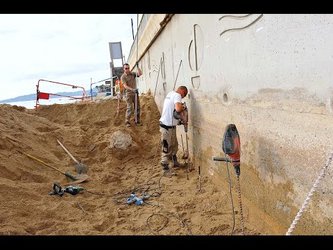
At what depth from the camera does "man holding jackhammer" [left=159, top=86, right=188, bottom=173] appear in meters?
6.05

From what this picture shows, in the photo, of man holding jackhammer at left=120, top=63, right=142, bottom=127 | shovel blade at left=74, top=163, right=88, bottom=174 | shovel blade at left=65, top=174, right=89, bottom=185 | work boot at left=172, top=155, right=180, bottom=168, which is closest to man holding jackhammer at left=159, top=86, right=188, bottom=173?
work boot at left=172, top=155, right=180, bottom=168

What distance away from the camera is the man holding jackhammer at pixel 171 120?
19.8 ft

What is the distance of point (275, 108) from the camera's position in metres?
3.05

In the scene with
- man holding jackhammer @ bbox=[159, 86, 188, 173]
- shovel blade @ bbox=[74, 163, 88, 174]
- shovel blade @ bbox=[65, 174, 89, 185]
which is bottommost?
shovel blade @ bbox=[65, 174, 89, 185]

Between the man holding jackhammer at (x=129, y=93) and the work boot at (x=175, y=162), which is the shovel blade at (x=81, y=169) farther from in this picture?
the man holding jackhammer at (x=129, y=93)

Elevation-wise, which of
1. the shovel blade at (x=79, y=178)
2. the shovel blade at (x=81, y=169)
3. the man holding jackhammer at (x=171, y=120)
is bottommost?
the shovel blade at (x=79, y=178)

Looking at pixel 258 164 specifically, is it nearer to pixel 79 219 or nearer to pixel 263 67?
pixel 263 67

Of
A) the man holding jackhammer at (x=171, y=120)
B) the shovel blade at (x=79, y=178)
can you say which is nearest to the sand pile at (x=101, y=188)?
the shovel blade at (x=79, y=178)

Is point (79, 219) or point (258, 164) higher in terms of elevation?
point (258, 164)

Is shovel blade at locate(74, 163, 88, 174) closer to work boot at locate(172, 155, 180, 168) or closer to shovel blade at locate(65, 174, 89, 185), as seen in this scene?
shovel blade at locate(65, 174, 89, 185)

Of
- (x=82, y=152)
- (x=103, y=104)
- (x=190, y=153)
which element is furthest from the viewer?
(x=103, y=104)
